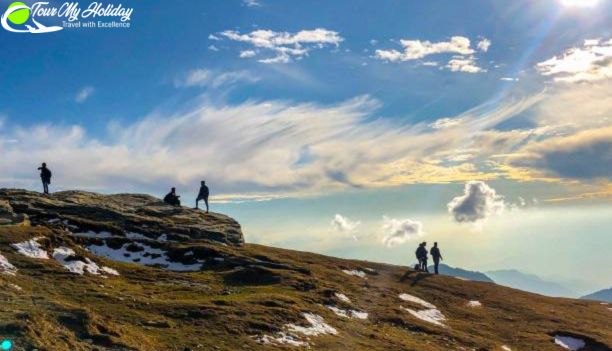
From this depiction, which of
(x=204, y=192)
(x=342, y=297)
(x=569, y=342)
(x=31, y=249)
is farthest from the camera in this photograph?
(x=204, y=192)

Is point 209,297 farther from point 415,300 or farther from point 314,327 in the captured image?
point 415,300

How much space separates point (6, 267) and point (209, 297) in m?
14.9

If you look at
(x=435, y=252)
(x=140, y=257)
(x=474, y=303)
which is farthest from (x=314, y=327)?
(x=435, y=252)

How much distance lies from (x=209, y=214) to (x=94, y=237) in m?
24.8

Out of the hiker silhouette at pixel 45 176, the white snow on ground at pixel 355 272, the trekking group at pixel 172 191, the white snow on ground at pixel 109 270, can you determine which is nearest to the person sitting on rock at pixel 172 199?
the trekking group at pixel 172 191

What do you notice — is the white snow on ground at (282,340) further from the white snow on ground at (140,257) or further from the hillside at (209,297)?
the white snow on ground at (140,257)

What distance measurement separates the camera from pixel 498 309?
64.8 m

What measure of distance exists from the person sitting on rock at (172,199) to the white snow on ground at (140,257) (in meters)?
26.4

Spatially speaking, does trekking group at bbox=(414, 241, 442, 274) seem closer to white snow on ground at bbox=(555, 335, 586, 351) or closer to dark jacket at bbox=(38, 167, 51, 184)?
white snow on ground at bbox=(555, 335, 586, 351)

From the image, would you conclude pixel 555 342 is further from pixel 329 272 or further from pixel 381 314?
pixel 329 272

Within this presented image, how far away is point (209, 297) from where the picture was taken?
4153 cm

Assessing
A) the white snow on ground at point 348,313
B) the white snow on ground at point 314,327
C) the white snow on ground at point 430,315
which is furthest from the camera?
the white snow on ground at point 430,315

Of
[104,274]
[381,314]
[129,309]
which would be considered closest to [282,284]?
[381,314]

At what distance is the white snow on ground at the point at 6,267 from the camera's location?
3460cm
